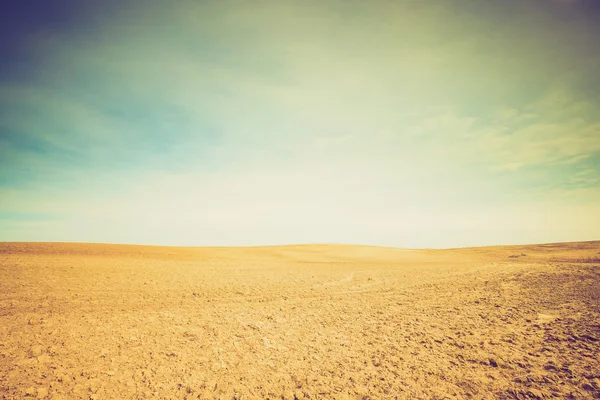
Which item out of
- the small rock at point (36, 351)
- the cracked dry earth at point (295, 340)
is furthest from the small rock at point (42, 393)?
the small rock at point (36, 351)

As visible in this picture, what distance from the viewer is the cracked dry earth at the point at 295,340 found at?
4.29m

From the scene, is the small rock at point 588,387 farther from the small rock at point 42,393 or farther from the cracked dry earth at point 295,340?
the small rock at point 42,393

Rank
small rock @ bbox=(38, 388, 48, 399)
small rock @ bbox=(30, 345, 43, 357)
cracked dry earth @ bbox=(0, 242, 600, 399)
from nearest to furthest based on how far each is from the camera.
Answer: small rock @ bbox=(38, 388, 48, 399) → cracked dry earth @ bbox=(0, 242, 600, 399) → small rock @ bbox=(30, 345, 43, 357)

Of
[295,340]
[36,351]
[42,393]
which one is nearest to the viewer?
[42,393]

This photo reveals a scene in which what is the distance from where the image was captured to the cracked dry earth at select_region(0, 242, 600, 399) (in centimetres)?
429

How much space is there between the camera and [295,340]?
6113 mm

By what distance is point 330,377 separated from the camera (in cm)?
461

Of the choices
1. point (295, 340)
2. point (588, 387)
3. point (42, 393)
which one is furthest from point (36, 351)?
point (588, 387)

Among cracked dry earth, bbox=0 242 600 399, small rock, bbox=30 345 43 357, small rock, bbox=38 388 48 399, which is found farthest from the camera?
small rock, bbox=30 345 43 357

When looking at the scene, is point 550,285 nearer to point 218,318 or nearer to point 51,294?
point 218,318

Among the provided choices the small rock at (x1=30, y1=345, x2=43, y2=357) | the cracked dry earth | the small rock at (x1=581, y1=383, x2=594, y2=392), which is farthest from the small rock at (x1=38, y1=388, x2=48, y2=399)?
the small rock at (x1=581, y1=383, x2=594, y2=392)

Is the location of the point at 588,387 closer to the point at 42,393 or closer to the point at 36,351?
the point at 42,393

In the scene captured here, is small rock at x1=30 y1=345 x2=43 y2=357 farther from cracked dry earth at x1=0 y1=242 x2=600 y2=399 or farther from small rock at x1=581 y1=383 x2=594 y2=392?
small rock at x1=581 y1=383 x2=594 y2=392

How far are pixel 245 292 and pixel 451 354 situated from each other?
7.43 m
